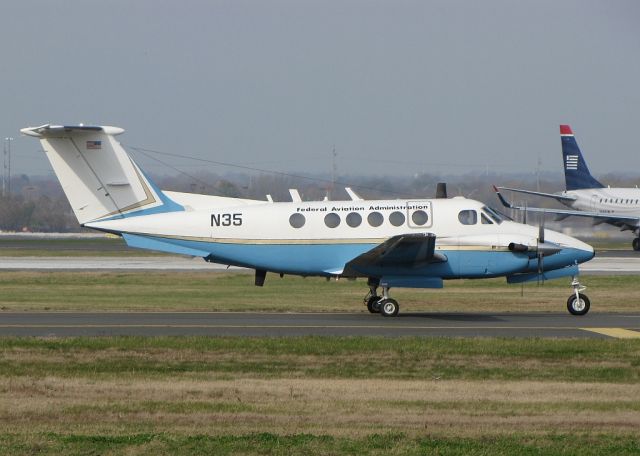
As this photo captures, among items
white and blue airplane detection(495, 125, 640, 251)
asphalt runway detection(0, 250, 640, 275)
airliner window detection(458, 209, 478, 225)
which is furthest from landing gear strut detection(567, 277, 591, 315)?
white and blue airplane detection(495, 125, 640, 251)

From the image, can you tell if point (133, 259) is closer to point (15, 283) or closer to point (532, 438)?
point (15, 283)

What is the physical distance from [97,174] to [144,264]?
2573cm

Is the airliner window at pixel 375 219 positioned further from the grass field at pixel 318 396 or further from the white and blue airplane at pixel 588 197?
the white and blue airplane at pixel 588 197

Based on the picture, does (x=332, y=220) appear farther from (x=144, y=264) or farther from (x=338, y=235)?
(x=144, y=264)

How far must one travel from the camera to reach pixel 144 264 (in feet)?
169

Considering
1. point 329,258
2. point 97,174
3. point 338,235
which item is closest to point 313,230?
point 338,235

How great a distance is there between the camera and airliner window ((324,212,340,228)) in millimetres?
26297

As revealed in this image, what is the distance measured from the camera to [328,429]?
12758 mm

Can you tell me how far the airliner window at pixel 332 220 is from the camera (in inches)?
1035

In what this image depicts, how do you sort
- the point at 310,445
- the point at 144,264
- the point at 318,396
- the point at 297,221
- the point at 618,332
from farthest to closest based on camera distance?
the point at 144,264 → the point at 297,221 → the point at 618,332 → the point at 318,396 → the point at 310,445

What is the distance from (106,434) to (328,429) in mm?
2528

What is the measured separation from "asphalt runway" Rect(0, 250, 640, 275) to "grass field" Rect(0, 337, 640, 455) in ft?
88.6

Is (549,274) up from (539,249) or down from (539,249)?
down

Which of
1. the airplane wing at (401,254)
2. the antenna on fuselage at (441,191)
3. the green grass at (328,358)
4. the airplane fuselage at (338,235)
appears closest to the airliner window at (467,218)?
the airplane fuselage at (338,235)
